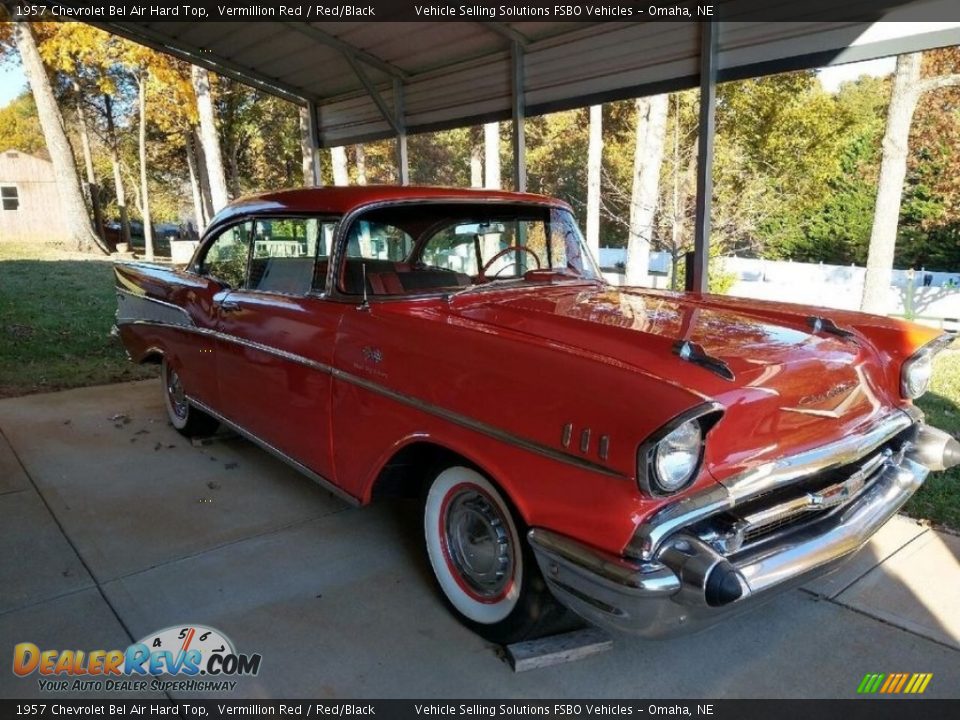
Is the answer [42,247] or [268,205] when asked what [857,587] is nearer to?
[268,205]

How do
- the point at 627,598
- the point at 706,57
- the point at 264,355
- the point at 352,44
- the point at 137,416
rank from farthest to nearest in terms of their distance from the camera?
1. the point at 352,44
2. the point at 137,416
3. the point at 706,57
4. the point at 264,355
5. the point at 627,598

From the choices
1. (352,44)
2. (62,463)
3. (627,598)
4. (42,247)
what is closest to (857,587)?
(627,598)

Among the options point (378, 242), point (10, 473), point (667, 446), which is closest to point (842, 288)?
point (378, 242)

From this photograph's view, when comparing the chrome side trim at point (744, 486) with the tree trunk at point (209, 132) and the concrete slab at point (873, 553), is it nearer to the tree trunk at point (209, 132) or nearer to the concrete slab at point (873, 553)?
the concrete slab at point (873, 553)

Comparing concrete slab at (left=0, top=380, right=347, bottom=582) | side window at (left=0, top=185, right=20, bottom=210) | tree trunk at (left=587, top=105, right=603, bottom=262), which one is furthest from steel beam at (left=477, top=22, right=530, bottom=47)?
side window at (left=0, top=185, right=20, bottom=210)

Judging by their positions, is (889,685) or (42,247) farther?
(42,247)

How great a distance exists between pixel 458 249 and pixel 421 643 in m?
1.97

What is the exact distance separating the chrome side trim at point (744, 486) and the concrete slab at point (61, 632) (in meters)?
1.81

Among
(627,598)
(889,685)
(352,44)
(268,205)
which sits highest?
(352,44)

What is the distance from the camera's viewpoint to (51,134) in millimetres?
19391

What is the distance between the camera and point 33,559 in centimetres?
321

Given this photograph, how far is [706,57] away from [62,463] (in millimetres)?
5488

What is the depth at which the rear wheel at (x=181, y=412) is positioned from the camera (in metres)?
4.76

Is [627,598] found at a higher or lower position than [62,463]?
higher
